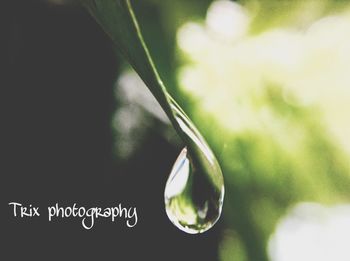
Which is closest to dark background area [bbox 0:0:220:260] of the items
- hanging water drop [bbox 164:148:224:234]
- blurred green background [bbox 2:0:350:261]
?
blurred green background [bbox 2:0:350:261]

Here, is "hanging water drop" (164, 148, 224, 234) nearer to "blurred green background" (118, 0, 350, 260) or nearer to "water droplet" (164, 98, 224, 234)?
"water droplet" (164, 98, 224, 234)

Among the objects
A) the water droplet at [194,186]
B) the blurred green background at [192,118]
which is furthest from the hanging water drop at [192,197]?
the blurred green background at [192,118]

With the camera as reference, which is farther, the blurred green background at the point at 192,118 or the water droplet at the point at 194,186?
the blurred green background at the point at 192,118

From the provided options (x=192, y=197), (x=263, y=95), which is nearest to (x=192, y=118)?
(x=263, y=95)

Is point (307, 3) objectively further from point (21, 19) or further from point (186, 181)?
point (186, 181)

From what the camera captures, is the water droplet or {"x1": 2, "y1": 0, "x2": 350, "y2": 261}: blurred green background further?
{"x1": 2, "y1": 0, "x2": 350, "y2": 261}: blurred green background

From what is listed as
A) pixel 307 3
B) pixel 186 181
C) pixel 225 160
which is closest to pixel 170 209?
pixel 186 181

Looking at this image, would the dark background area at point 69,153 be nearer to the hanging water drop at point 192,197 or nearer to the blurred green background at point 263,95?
the blurred green background at point 263,95
